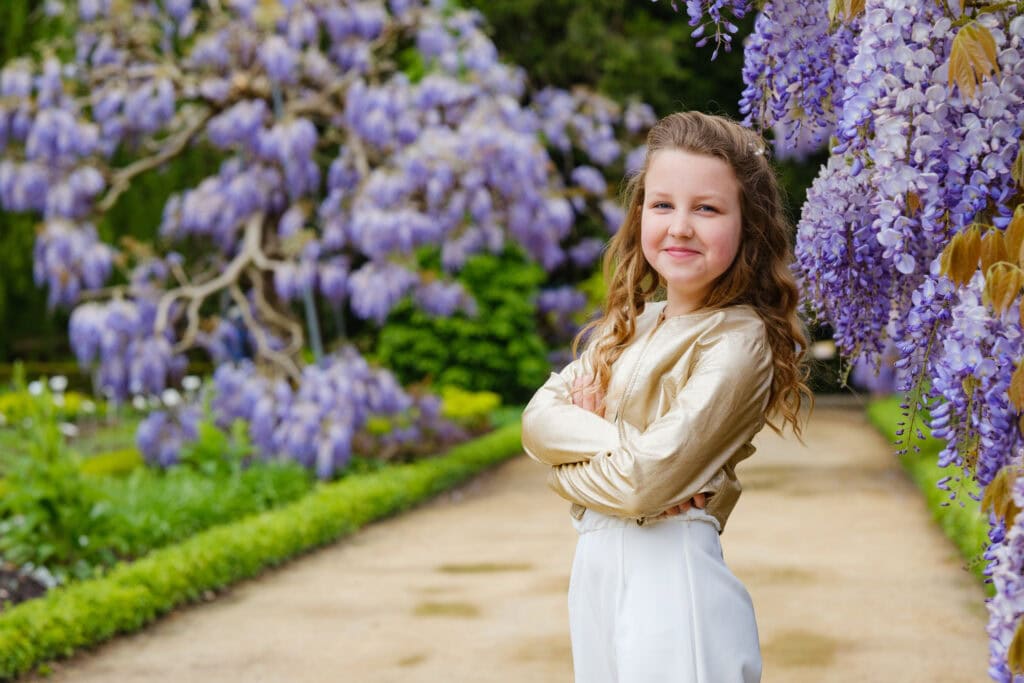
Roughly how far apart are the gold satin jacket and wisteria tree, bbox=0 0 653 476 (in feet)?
20.3

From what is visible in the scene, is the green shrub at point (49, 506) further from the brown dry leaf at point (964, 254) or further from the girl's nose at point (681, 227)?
the brown dry leaf at point (964, 254)

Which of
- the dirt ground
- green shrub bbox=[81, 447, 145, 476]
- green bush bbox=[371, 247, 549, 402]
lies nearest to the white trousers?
the dirt ground

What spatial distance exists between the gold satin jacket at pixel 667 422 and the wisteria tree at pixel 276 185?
6.18 metres

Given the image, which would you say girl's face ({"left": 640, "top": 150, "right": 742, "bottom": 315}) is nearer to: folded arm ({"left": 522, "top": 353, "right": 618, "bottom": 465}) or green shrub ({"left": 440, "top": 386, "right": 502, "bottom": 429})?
folded arm ({"left": 522, "top": 353, "right": 618, "bottom": 465})

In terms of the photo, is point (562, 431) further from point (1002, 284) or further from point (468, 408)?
point (468, 408)

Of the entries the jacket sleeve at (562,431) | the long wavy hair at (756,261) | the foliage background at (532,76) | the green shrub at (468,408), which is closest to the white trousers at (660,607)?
the jacket sleeve at (562,431)

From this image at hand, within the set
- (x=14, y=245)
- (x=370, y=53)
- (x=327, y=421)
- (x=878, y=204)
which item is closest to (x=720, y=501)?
(x=878, y=204)

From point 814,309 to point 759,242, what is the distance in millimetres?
431

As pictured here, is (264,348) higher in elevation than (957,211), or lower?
lower

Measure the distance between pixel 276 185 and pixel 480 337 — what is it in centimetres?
556

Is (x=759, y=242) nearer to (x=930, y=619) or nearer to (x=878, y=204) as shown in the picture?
(x=878, y=204)

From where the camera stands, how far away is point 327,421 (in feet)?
27.8

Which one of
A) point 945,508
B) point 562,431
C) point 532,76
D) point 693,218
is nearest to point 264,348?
point 945,508

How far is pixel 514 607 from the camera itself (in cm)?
557
